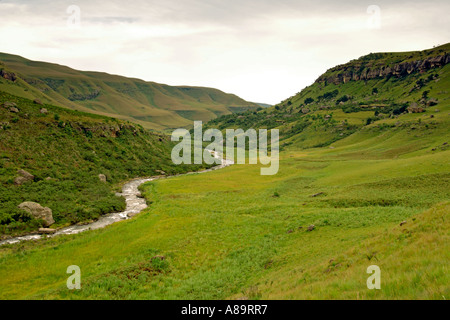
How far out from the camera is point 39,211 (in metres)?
38.4

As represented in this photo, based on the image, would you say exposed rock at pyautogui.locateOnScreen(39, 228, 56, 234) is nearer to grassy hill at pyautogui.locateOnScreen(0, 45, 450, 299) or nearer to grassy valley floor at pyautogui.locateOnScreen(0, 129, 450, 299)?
grassy hill at pyautogui.locateOnScreen(0, 45, 450, 299)

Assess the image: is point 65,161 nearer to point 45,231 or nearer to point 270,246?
point 45,231

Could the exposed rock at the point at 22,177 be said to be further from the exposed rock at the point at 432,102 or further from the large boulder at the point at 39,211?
the exposed rock at the point at 432,102

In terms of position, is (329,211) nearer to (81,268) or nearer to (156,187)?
(81,268)

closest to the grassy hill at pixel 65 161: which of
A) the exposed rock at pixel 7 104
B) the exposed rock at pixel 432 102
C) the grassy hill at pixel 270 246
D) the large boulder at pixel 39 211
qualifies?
the exposed rock at pixel 7 104

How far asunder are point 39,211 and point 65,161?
26.8m

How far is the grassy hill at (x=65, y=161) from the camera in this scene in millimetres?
42062

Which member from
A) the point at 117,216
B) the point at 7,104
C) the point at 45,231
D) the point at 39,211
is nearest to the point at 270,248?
the point at 117,216

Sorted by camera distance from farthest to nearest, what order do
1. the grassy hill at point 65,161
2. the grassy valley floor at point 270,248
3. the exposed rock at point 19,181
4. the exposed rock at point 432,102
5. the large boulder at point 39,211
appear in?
1. the exposed rock at point 432,102
2. the exposed rock at point 19,181
3. the grassy hill at point 65,161
4. the large boulder at point 39,211
5. the grassy valley floor at point 270,248

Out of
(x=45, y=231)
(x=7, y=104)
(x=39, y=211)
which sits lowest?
(x=45, y=231)

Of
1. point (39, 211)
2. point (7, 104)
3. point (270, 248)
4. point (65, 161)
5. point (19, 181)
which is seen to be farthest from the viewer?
point (7, 104)

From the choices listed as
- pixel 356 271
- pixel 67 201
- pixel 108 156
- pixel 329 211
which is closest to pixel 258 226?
pixel 329 211

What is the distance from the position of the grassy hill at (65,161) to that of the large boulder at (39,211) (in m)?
0.96
